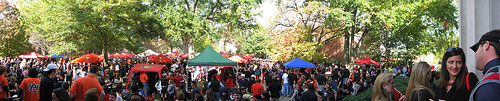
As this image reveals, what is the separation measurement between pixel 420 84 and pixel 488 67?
91 centimetres

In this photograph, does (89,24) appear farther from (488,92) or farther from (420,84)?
(488,92)

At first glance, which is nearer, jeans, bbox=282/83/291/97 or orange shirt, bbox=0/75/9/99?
orange shirt, bbox=0/75/9/99

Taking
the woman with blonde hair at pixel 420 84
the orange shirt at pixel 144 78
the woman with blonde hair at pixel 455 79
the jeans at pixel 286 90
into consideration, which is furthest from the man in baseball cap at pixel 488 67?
the jeans at pixel 286 90

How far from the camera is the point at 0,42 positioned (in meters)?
32.9

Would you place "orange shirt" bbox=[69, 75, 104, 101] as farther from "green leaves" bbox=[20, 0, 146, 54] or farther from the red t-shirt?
"green leaves" bbox=[20, 0, 146, 54]

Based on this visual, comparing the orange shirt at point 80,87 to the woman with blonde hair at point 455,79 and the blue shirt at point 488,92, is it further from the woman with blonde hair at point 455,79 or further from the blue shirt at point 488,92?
the blue shirt at point 488,92

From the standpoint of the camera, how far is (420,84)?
3193 millimetres

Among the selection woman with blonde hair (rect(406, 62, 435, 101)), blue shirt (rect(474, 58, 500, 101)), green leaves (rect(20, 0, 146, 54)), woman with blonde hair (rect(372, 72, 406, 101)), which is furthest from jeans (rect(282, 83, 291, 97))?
green leaves (rect(20, 0, 146, 54))

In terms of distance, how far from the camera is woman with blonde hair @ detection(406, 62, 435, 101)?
3.10 metres

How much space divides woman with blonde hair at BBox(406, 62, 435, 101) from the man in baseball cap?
0.69 metres

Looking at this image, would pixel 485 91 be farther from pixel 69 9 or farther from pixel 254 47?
pixel 254 47

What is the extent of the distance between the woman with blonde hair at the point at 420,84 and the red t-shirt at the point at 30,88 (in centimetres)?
753

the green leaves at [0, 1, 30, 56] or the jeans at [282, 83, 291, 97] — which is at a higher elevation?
the green leaves at [0, 1, 30, 56]

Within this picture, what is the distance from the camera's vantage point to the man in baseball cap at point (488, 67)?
6.77 feet
